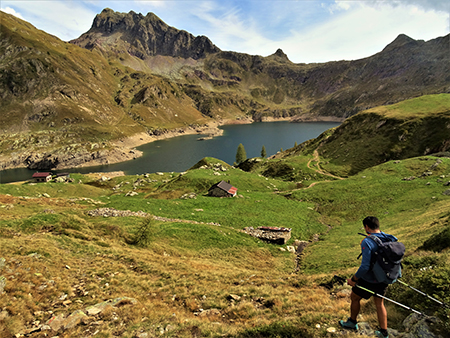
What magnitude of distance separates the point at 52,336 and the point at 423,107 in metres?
110

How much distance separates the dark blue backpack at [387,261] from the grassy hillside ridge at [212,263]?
2.11 metres

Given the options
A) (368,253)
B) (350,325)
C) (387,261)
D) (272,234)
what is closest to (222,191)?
(272,234)

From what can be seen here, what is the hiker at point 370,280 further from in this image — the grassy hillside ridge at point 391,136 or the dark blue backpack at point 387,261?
the grassy hillside ridge at point 391,136

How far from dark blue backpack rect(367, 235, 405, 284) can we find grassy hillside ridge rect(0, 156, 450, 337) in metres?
2.11

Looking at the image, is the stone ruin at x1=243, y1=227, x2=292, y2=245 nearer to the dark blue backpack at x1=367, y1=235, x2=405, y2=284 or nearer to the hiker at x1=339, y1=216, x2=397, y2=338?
the hiker at x1=339, y1=216, x2=397, y2=338

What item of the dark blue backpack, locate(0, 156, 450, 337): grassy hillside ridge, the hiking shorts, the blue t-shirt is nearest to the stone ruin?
locate(0, 156, 450, 337): grassy hillside ridge

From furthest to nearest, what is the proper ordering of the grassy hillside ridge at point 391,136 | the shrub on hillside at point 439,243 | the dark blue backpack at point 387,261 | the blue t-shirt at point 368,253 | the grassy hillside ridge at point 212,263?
the grassy hillside ridge at point 391,136 < the shrub on hillside at point 439,243 < the grassy hillside ridge at point 212,263 < the blue t-shirt at point 368,253 < the dark blue backpack at point 387,261

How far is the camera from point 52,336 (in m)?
10.7

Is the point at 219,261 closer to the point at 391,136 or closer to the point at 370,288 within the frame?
the point at 370,288

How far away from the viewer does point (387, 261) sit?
23.6ft

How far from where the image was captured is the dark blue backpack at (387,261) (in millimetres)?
7023

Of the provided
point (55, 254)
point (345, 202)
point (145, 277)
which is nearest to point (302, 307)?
point (145, 277)

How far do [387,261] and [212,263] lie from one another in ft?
56.1

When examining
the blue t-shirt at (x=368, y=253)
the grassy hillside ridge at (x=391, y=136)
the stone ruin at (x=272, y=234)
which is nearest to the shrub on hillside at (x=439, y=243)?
the blue t-shirt at (x=368, y=253)
